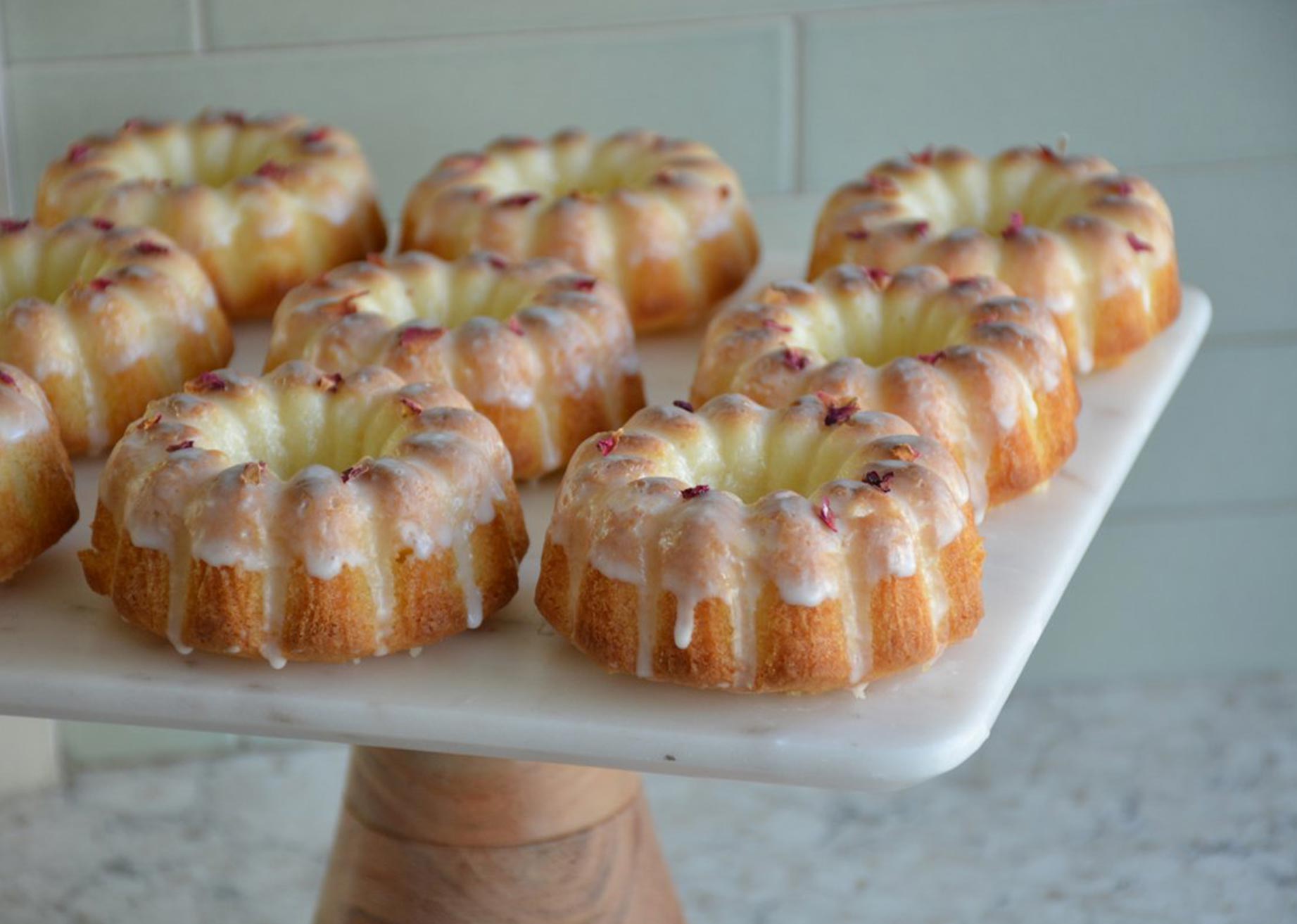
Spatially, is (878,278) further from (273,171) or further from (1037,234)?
(273,171)

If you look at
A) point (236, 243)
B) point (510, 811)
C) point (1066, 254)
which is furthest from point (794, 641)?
point (236, 243)

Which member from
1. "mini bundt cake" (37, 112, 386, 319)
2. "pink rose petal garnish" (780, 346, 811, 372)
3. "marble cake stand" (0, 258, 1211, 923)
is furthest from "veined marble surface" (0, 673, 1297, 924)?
"pink rose petal garnish" (780, 346, 811, 372)

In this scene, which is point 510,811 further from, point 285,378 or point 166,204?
point 166,204

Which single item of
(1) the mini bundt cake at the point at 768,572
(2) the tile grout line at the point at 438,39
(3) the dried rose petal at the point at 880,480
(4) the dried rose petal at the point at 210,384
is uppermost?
(2) the tile grout line at the point at 438,39

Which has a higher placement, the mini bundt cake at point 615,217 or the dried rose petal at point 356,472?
the mini bundt cake at point 615,217

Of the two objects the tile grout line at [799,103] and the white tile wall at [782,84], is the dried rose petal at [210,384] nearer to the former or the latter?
the white tile wall at [782,84]

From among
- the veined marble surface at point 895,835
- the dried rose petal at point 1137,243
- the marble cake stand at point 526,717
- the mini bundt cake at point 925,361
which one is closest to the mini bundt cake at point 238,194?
the marble cake stand at point 526,717

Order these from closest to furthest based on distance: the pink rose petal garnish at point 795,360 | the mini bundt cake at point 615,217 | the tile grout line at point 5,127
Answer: the pink rose petal garnish at point 795,360 → the mini bundt cake at point 615,217 → the tile grout line at point 5,127
